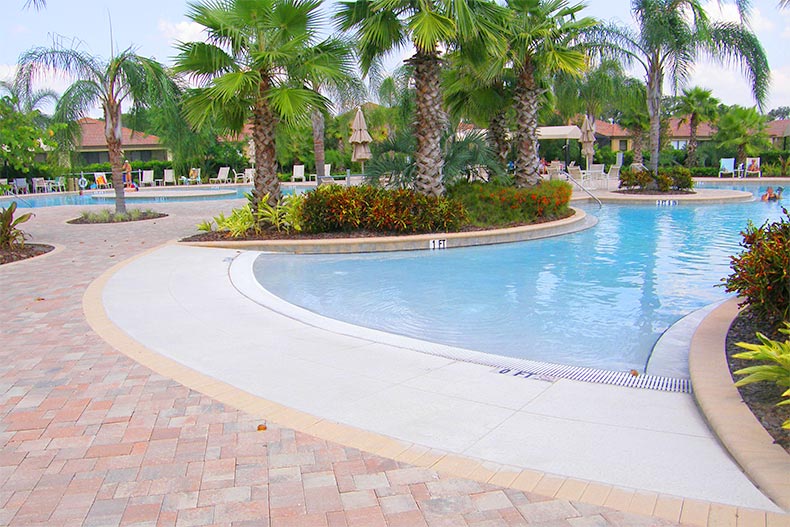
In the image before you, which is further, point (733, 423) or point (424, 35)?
point (424, 35)

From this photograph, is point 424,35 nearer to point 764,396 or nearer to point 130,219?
point 764,396

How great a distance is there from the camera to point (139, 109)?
1652cm

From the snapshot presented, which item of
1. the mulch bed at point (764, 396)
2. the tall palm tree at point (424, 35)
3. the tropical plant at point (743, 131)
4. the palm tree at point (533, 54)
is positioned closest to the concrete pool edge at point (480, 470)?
the mulch bed at point (764, 396)

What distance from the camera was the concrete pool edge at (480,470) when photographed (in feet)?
9.19

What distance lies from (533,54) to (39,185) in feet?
94.0

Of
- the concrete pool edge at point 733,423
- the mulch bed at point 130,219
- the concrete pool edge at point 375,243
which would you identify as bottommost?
the concrete pool edge at point 733,423

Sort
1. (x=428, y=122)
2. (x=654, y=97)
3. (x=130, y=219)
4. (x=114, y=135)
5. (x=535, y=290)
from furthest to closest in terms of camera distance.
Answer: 1. (x=654, y=97)
2. (x=130, y=219)
3. (x=114, y=135)
4. (x=428, y=122)
5. (x=535, y=290)

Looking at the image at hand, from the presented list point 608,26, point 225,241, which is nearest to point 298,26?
point 225,241

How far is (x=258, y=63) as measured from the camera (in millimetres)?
11930

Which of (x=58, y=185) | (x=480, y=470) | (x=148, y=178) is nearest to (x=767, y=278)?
(x=480, y=470)

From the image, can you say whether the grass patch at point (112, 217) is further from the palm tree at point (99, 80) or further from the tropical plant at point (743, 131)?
the tropical plant at point (743, 131)

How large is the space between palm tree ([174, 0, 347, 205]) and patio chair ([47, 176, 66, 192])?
24533 millimetres

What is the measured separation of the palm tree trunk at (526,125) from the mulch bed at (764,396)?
10.4 metres

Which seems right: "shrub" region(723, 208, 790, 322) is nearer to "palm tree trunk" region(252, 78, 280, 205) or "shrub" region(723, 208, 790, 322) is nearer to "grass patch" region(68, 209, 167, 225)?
"palm tree trunk" region(252, 78, 280, 205)
